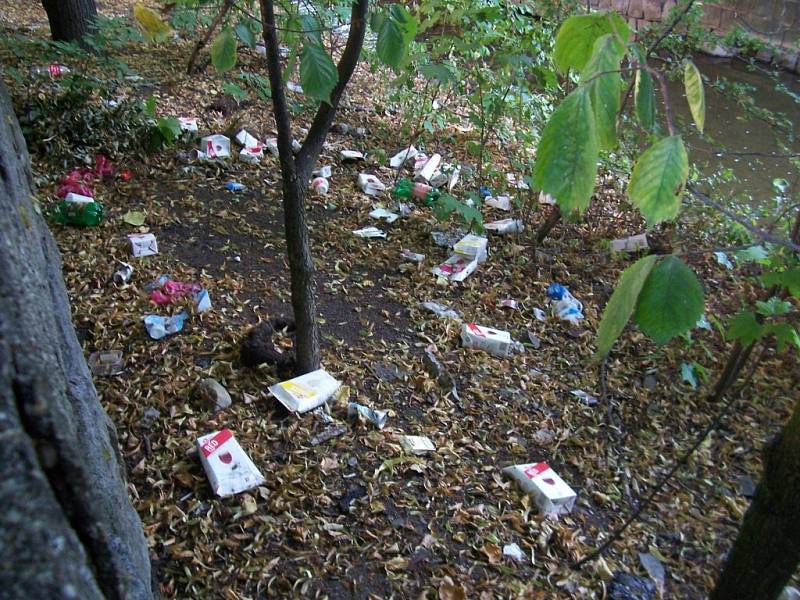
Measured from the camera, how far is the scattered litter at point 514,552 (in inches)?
80.6

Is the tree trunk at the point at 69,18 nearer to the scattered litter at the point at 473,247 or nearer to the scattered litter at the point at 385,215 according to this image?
the scattered litter at the point at 385,215

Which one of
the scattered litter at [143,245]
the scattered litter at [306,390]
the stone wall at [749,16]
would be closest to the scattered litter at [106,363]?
the scattered litter at [306,390]

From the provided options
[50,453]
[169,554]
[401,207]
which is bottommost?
[169,554]

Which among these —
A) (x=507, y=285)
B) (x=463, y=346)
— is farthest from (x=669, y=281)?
(x=507, y=285)

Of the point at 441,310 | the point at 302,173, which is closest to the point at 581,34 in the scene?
the point at 302,173

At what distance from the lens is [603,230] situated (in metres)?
4.11

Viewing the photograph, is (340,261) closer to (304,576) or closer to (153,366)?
(153,366)

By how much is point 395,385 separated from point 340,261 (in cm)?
102

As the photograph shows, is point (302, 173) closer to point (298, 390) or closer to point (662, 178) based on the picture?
point (298, 390)

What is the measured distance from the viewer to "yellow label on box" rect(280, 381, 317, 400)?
2395 millimetres

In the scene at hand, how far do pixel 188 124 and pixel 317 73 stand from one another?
3056mm

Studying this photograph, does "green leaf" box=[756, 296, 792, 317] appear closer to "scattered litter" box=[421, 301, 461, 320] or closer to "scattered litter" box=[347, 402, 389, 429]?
"scattered litter" box=[421, 301, 461, 320]

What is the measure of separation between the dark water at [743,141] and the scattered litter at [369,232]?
2.04 metres

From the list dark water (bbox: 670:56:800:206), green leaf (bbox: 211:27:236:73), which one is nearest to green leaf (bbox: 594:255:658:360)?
green leaf (bbox: 211:27:236:73)
